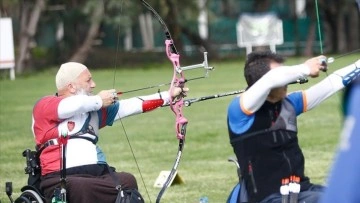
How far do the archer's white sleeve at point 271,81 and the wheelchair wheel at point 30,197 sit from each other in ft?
6.87

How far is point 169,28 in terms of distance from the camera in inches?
1556

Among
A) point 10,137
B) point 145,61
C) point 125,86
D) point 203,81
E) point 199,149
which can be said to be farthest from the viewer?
point 145,61

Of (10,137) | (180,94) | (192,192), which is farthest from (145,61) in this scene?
(180,94)

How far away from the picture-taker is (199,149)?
14.7 m

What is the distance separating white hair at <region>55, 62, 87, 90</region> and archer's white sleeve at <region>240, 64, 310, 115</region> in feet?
6.50

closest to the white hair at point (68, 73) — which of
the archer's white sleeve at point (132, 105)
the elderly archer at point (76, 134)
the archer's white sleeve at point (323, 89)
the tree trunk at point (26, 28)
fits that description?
the elderly archer at point (76, 134)

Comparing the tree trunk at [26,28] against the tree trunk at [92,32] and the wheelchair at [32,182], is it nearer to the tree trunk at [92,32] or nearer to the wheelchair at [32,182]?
the tree trunk at [92,32]

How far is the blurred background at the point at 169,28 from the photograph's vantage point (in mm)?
38894

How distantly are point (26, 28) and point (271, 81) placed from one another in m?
32.7

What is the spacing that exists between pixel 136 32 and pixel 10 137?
41573 millimetres

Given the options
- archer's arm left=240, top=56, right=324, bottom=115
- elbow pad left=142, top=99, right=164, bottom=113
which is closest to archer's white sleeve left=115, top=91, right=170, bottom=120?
elbow pad left=142, top=99, right=164, bottom=113

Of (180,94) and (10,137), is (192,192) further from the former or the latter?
(10,137)

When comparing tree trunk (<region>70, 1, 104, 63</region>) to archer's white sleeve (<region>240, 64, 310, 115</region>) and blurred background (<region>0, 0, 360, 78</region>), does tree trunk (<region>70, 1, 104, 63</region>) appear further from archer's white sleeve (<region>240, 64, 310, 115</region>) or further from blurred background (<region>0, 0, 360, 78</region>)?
archer's white sleeve (<region>240, 64, 310, 115</region>)

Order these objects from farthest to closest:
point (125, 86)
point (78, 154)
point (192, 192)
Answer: point (125, 86)
point (192, 192)
point (78, 154)
